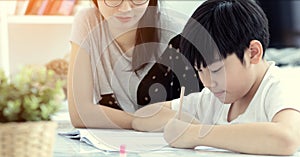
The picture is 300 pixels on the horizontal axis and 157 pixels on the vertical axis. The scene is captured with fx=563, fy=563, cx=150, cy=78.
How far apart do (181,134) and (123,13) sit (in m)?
0.40

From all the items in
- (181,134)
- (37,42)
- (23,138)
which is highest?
(23,138)

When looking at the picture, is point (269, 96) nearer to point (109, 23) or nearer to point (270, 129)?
point (270, 129)

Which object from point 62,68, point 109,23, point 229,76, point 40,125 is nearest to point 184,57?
point 229,76

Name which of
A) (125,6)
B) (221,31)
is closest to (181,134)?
(221,31)

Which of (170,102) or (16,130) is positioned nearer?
(16,130)

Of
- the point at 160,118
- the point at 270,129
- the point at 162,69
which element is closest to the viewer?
the point at 270,129

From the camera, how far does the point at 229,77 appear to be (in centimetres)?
108

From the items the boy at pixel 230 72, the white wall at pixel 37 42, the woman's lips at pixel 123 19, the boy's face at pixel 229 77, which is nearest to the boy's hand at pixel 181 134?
the boy at pixel 230 72

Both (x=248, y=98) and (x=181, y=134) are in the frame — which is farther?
(x=248, y=98)

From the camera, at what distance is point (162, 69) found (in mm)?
1281

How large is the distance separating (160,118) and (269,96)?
246 millimetres

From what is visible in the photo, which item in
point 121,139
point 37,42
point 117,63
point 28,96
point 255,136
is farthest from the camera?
point 37,42

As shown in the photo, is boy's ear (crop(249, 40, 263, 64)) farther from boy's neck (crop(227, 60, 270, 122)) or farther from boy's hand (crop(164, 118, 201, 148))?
boy's hand (crop(164, 118, 201, 148))

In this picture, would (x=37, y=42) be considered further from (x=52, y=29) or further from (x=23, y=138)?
(x=23, y=138)
